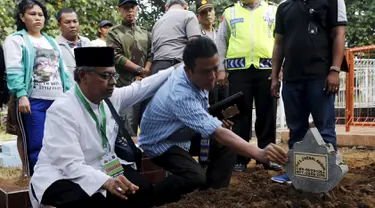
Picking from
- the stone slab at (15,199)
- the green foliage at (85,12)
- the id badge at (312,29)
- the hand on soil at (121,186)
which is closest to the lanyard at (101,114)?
the hand on soil at (121,186)

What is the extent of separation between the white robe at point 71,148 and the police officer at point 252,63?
1985mm

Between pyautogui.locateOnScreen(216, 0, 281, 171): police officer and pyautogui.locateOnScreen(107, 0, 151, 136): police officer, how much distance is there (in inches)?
→ 35.5

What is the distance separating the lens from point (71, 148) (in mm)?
2795

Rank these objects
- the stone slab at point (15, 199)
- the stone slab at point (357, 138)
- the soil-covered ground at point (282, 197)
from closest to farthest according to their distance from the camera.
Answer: the soil-covered ground at point (282, 197) → the stone slab at point (15, 199) → the stone slab at point (357, 138)

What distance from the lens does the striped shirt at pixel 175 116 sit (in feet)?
10.2

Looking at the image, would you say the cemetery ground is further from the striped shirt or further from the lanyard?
the lanyard

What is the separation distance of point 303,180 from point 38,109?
2.33m

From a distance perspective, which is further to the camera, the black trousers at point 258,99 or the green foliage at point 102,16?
the green foliage at point 102,16

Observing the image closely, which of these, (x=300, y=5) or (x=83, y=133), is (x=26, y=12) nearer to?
(x=83, y=133)

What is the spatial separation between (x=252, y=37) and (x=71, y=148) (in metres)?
2.58

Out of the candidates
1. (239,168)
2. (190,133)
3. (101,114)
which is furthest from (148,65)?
(101,114)

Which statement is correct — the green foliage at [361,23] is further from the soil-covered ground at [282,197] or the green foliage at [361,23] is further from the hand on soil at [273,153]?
Result: the hand on soil at [273,153]

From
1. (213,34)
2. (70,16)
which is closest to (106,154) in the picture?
(70,16)

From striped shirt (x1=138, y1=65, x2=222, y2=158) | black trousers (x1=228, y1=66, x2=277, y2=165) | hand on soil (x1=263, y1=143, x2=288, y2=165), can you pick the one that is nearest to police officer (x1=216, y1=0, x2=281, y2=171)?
black trousers (x1=228, y1=66, x2=277, y2=165)
